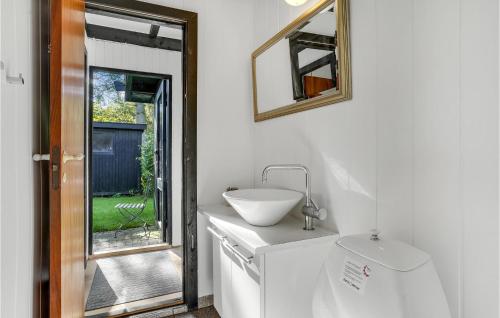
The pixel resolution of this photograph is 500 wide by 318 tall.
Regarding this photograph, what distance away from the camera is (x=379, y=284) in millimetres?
736

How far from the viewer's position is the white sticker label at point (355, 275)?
30.2 inches

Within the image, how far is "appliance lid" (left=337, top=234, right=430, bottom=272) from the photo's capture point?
76 cm

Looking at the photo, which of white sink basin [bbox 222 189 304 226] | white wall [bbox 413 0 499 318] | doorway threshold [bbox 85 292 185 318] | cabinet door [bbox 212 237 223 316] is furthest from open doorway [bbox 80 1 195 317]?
white wall [bbox 413 0 499 318]

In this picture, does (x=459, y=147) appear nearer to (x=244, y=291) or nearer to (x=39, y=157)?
(x=244, y=291)

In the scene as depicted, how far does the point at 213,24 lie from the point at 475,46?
175cm

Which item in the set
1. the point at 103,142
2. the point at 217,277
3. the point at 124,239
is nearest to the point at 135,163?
the point at 103,142

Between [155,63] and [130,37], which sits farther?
[155,63]

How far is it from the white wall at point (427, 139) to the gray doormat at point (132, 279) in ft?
5.53

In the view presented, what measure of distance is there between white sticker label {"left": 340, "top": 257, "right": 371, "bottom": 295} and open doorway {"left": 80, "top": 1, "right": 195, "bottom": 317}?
4.64ft

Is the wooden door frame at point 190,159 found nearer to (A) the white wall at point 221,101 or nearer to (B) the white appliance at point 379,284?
(A) the white wall at point 221,101

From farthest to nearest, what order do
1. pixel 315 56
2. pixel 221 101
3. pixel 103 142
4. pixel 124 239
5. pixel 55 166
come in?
1. pixel 103 142
2. pixel 124 239
3. pixel 221 101
4. pixel 315 56
5. pixel 55 166

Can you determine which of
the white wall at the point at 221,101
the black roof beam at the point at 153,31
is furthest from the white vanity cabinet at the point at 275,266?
the black roof beam at the point at 153,31

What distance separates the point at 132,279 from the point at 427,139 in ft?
8.26

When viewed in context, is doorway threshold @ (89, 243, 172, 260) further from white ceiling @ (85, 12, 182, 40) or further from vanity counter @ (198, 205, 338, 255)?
white ceiling @ (85, 12, 182, 40)
